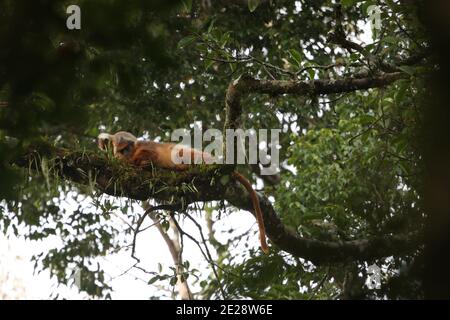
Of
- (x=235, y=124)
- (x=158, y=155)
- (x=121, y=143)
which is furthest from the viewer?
(x=121, y=143)

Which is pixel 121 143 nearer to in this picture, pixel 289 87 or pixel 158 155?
pixel 158 155

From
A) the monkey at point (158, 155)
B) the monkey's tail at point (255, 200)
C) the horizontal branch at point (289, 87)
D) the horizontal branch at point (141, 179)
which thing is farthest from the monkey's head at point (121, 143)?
the horizontal branch at point (289, 87)

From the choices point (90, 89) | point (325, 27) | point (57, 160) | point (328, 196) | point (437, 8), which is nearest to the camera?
point (437, 8)

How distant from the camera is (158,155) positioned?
465 cm

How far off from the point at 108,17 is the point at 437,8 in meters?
0.70

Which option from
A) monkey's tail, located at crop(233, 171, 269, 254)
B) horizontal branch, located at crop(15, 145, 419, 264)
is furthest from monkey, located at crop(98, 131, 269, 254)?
horizontal branch, located at crop(15, 145, 419, 264)

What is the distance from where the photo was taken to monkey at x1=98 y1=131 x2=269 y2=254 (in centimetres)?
389

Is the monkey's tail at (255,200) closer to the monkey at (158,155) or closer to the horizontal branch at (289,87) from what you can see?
the monkey at (158,155)

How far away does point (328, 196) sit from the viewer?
5.52m

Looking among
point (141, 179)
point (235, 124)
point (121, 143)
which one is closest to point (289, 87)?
point (235, 124)
